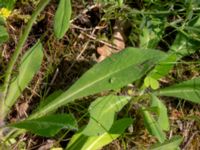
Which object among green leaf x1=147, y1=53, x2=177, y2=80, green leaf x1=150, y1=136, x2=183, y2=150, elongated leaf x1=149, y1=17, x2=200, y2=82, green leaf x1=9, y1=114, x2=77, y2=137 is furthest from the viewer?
elongated leaf x1=149, y1=17, x2=200, y2=82

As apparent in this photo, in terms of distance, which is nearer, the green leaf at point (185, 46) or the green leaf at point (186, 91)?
the green leaf at point (186, 91)

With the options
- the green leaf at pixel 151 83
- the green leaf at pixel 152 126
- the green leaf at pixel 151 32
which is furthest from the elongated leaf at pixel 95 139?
the green leaf at pixel 151 32

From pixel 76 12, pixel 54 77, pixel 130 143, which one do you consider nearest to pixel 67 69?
pixel 54 77

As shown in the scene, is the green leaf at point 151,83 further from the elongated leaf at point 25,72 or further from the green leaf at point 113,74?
the elongated leaf at point 25,72

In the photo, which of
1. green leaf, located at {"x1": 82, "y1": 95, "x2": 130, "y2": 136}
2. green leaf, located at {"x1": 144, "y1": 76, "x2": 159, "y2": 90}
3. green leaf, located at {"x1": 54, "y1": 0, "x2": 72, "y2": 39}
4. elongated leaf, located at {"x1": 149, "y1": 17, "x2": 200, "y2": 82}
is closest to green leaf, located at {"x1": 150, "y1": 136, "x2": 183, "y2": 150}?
green leaf, located at {"x1": 82, "y1": 95, "x2": 130, "y2": 136}

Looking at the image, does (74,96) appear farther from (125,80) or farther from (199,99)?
(199,99)

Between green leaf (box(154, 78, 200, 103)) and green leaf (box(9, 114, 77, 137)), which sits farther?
green leaf (box(154, 78, 200, 103))

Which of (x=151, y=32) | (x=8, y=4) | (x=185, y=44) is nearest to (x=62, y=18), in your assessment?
(x=8, y=4)

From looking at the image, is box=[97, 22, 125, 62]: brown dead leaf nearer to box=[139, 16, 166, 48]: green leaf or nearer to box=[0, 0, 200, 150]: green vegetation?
box=[0, 0, 200, 150]: green vegetation
